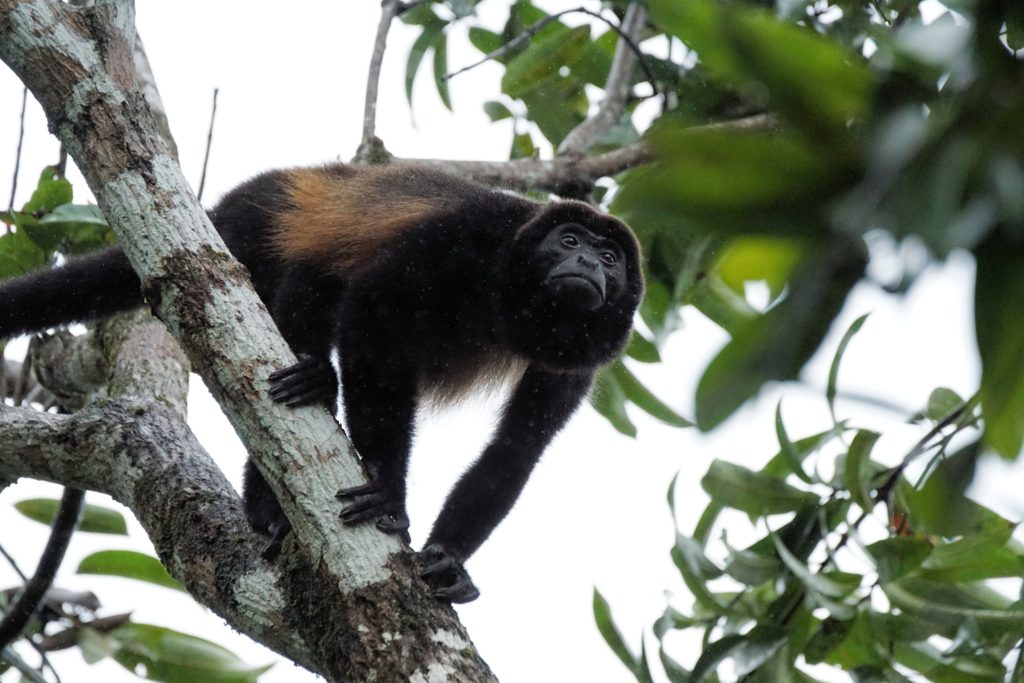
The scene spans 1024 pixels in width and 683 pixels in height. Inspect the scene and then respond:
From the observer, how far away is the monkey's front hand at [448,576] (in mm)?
3346

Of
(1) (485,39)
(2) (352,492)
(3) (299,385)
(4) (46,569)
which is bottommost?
(2) (352,492)

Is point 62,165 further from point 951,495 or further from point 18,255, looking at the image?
point 951,495

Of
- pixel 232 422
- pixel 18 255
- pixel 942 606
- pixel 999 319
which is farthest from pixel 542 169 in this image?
pixel 999 319

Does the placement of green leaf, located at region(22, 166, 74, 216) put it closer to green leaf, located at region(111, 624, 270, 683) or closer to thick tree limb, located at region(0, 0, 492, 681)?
thick tree limb, located at region(0, 0, 492, 681)

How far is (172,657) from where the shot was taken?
3.66 m

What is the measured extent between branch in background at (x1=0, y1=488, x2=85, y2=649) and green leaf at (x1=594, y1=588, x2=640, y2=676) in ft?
7.04

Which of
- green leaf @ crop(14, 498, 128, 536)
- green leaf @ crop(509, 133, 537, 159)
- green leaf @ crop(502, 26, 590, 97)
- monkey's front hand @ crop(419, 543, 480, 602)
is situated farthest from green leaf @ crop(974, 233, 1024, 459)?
green leaf @ crop(509, 133, 537, 159)

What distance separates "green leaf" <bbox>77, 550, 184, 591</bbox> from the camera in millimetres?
3844

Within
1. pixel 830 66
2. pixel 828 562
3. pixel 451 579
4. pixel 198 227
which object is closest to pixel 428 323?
pixel 451 579

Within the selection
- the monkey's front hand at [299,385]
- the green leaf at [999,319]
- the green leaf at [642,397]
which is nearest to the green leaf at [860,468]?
the monkey's front hand at [299,385]

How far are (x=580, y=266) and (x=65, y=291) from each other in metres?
1.88

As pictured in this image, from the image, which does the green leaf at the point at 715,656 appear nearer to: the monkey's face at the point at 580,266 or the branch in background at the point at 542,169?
the monkey's face at the point at 580,266

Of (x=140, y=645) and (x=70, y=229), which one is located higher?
(x=70, y=229)

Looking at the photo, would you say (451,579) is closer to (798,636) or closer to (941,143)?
(798,636)
